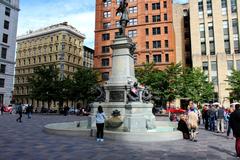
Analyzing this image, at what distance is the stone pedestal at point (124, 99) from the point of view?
13234 millimetres

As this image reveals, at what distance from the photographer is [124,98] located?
14.9 meters

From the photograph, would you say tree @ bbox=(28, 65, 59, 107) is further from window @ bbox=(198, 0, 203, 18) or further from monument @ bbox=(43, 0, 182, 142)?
window @ bbox=(198, 0, 203, 18)

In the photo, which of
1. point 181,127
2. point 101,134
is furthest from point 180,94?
point 101,134

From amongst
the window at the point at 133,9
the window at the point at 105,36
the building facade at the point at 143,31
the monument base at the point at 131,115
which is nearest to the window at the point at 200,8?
the building facade at the point at 143,31

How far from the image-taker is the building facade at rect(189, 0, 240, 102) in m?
52.4

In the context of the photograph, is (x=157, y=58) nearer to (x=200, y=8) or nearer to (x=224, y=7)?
(x=200, y=8)

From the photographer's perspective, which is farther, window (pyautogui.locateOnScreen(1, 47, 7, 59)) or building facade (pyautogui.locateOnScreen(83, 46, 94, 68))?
building facade (pyautogui.locateOnScreen(83, 46, 94, 68))

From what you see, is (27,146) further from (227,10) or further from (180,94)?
(227,10)

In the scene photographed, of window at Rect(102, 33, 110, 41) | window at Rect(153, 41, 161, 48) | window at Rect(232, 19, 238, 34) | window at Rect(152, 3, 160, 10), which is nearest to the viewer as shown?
window at Rect(232, 19, 238, 34)

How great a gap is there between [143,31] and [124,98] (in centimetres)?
4485

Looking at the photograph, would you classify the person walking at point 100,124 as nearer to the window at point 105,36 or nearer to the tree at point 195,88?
the tree at point 195,88

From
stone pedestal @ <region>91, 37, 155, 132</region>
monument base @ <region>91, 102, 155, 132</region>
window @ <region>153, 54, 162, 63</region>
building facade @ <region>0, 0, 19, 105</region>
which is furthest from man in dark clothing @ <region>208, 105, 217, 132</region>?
building facade @ <region>0, 0, 19, 105</region>

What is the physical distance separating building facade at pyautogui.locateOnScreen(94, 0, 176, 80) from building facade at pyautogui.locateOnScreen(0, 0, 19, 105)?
790 inches

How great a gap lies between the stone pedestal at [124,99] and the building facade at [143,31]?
38535 millimetres
